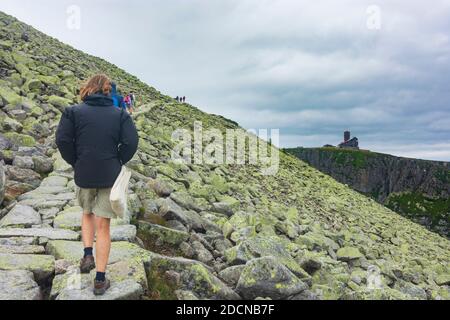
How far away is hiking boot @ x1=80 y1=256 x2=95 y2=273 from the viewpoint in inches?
277

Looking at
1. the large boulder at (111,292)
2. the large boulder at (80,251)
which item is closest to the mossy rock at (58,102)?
the large boulder at (80,251)

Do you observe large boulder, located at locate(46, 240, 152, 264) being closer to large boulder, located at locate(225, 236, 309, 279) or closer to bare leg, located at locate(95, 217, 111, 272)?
bare leg, located at locate(95, 217, 111, 272)

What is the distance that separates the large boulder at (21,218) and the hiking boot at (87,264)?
3425 mm

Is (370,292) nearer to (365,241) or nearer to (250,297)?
(250,297)

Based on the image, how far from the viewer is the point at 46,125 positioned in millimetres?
18062

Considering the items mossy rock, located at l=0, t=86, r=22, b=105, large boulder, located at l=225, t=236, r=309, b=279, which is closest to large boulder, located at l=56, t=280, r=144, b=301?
large boulder, located at l=225, t=236, r=309, b=279

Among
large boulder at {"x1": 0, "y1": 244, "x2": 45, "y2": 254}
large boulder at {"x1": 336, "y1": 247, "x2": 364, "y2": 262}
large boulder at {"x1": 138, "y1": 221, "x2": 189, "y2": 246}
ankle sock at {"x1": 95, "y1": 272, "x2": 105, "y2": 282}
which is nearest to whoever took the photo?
ankle sock at {"x1": 95, "y1": 272, "x2": 105, "y2": 282}

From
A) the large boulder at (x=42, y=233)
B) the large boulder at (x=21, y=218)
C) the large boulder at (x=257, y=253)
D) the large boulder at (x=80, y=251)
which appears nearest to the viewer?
the large boulder at (x=80, y=251)

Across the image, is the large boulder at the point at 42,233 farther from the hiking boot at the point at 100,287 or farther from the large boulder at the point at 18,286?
the hiking boot at the point at 100,287

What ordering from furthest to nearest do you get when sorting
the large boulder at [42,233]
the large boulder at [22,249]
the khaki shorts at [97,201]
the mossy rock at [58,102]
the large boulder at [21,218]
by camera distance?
the mossy rock at [58,102], the large boulder at [21,218], the large boulder at [42,233], the large boulder at [22,249], the khaki shorts at [97,201]

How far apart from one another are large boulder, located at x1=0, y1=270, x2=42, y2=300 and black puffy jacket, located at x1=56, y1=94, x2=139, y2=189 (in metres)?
1.78

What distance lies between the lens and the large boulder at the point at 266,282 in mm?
8031

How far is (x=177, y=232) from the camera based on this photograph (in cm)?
1032
